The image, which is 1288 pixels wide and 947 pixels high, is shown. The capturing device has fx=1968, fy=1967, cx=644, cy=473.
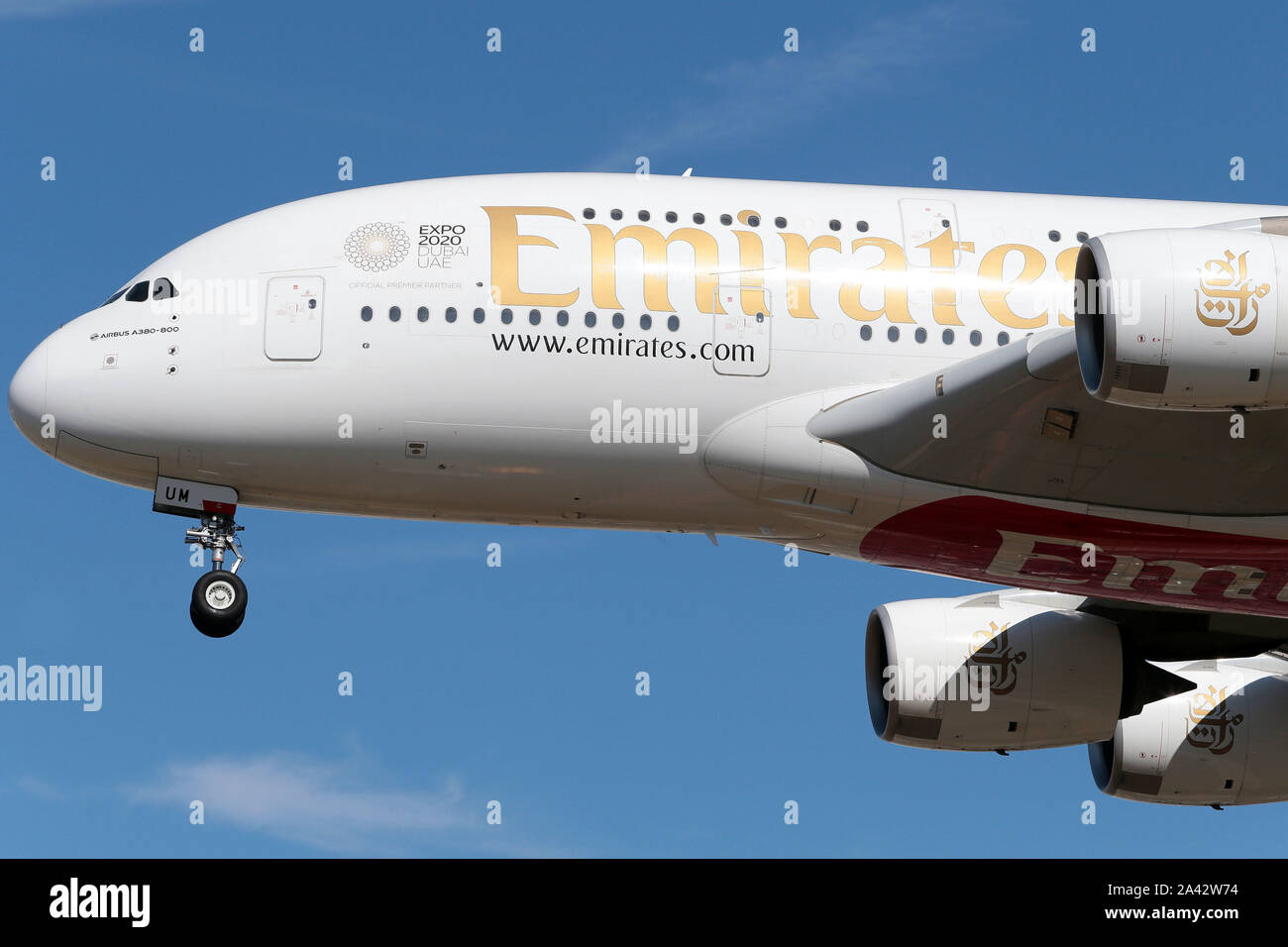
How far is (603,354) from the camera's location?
22828mm

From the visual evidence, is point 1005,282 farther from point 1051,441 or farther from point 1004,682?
point 1004,682

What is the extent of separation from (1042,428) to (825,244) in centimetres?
358

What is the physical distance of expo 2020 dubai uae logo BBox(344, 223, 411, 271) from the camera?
76.9ft

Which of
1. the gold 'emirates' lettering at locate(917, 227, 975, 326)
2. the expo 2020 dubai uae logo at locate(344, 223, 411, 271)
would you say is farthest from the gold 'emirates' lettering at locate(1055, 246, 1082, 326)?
the expo 2020 dubai uae logo at locate(344, 223, 411, 271)

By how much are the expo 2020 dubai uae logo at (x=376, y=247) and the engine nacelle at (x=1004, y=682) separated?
28.1ft

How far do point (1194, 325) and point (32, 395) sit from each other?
13.5 m

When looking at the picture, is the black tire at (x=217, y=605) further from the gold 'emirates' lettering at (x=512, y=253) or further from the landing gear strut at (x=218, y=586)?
the gold 'emirates' lettering at (x=512, y=253)

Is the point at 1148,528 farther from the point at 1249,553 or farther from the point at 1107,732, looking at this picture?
the point at 1107,732

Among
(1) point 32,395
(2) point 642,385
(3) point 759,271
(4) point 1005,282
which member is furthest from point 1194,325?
(1) point 32,395

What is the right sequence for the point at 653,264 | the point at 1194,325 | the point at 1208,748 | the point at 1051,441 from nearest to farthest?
the point at 1194,325, the point at 1051,441, the point at 653,264, the point at 1208,748

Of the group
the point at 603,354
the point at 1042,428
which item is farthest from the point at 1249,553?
the point at 603,354

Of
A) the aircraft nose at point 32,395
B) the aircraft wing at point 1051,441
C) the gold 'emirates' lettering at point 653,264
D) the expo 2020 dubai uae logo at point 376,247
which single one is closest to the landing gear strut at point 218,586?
the aircraft nose at point 32,395

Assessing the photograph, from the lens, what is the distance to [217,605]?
23875 millimetres

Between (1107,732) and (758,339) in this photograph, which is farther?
(1107,732)
